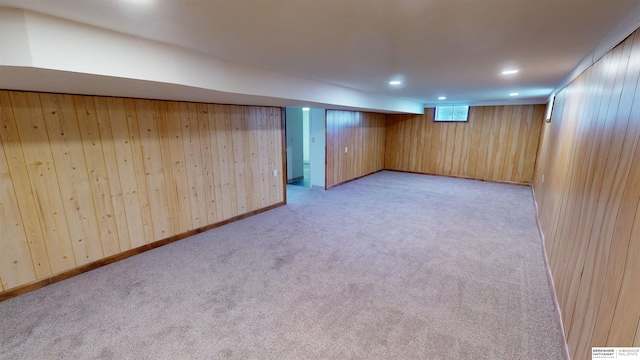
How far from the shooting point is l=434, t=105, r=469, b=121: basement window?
292 inches

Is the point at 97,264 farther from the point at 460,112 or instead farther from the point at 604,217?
the point at 460,112

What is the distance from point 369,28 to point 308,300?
2.17 m

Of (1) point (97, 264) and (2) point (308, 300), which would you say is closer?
(2) point (308, 300)

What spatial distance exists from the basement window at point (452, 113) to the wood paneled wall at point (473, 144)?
0.41 feet

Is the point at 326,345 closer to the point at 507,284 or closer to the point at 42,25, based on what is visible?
the point at 507,284

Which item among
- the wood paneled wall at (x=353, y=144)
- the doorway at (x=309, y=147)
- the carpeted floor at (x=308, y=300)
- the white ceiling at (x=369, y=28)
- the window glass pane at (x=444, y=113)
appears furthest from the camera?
the window glass pane at (x=444, y=113)

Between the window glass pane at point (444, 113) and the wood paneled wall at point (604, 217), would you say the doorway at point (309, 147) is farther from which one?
the wood paneled wall at point (604, 217)

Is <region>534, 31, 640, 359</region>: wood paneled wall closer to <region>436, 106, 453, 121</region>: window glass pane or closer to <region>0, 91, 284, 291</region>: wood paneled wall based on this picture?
<region>0, 91, 284, 291</region>: wood paneled wall

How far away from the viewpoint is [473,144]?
739cm

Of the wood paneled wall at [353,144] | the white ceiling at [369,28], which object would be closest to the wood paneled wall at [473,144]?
the wood paneled wall at [353,144]

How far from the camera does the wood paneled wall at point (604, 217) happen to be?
1162mm

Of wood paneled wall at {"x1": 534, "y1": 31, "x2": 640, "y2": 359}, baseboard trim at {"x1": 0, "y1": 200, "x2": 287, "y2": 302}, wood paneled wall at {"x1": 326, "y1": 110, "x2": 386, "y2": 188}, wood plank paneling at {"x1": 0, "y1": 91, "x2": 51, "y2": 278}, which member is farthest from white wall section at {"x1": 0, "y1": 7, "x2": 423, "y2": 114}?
wood paneled wall at {"x1": 326, "y1": 110, "x2": 386, "y2": 188}

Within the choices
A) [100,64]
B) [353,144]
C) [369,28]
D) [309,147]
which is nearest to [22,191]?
[100,64]

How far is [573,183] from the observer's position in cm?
222
